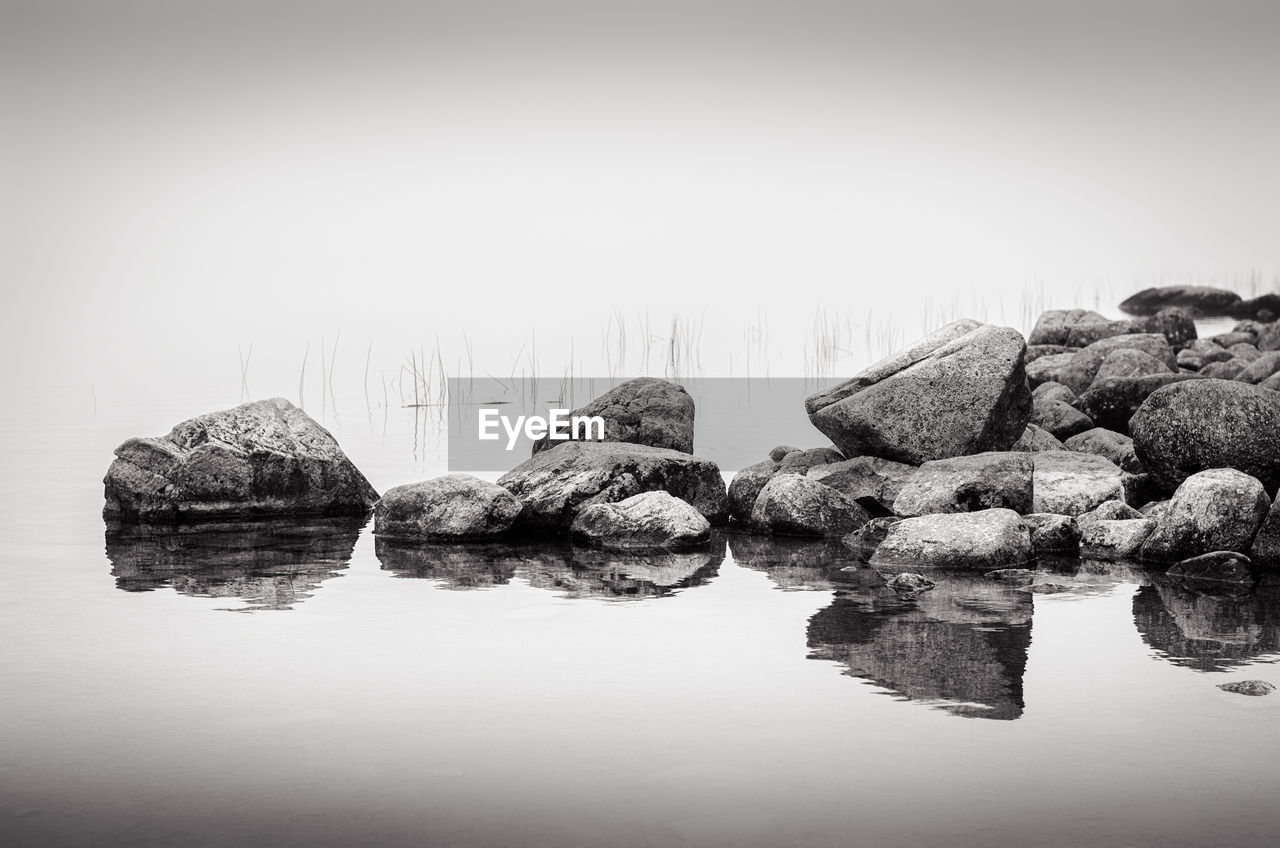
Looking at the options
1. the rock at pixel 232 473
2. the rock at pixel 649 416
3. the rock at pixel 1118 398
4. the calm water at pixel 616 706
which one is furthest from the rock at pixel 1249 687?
the rock at pixel 232 473

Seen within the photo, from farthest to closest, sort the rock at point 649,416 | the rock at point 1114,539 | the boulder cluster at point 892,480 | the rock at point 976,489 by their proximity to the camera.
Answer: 1. the rock at point 649,416
2. the rock at point 976,489
3. the rock at point 1114,539
4. the boulder cluster at point 892,480

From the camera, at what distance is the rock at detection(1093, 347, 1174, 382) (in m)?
20.9

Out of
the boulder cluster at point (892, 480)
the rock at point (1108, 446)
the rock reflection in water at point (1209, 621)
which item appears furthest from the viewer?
the rock at point (1108, 446)

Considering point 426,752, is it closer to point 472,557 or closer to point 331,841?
point 331,841

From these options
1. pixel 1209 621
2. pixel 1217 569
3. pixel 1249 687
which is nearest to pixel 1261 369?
pixel 1217 569

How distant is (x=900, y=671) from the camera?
7.99 meters

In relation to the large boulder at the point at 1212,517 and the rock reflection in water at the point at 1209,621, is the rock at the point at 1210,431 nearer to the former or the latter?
the large boulder at the point at 1212,517

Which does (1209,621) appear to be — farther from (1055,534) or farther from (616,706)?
(616,706)

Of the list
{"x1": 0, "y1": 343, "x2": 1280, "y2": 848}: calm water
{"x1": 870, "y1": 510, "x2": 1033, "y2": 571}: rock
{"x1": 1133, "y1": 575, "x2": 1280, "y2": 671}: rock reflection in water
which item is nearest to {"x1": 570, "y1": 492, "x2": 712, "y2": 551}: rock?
{"x1": 0, "y1": 343, "x2": 1280, "y2": 848}: calm water

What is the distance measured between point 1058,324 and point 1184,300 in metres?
22.0

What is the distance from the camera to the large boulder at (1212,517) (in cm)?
1140

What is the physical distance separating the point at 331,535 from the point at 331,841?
8116 millimetres

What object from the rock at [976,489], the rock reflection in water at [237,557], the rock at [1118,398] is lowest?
the rock reflection in water at [237,557]

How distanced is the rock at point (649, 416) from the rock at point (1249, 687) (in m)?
9.44
